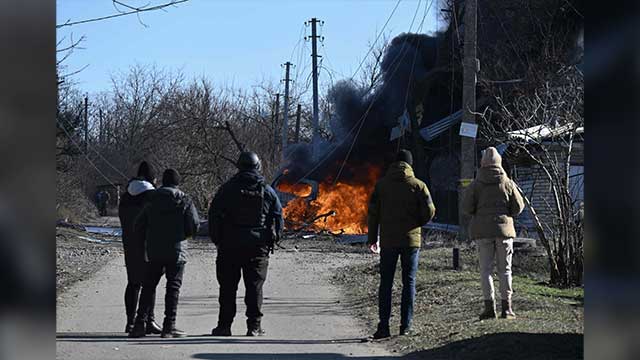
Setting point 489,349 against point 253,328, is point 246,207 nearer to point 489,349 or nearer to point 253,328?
point 253,328

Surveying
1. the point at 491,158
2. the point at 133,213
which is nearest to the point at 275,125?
the point at 133,213

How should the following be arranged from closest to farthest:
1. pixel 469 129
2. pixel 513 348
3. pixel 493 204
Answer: pixel 513 348 → pixel 493 204 → pixel 469 129

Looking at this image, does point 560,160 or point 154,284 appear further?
point 560,160

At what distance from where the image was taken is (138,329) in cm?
980

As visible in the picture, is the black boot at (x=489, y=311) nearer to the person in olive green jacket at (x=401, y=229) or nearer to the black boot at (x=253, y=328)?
the person in olive green jacket at (x=401, y=229)

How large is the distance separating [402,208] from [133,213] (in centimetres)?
306

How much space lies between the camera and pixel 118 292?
553 inches

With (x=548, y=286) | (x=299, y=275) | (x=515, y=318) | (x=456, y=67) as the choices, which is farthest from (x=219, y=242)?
(x=456, y=67)

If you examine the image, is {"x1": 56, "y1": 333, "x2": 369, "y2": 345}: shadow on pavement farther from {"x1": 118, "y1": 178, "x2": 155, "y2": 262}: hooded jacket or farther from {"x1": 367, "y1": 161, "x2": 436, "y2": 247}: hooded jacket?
{"x1": 367, "y1": 161, "x2": 436, "y2": 247}: hooded jacket

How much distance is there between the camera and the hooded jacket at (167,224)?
32.0ft
